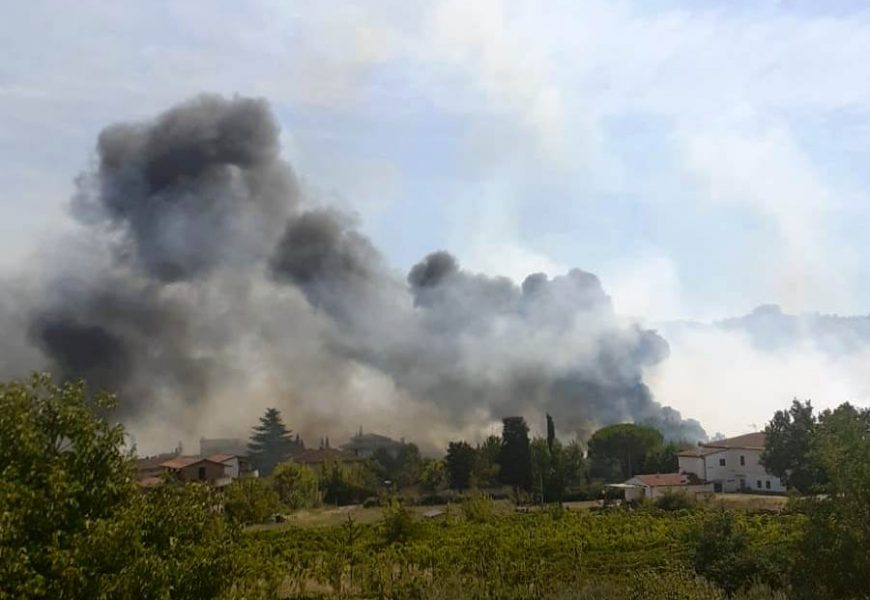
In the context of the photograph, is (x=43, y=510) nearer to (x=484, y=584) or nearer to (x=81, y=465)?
(x=81, y=465)

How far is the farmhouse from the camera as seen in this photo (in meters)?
59.4

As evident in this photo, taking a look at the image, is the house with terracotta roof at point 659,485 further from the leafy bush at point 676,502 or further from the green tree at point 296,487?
the green tree at point 296,487

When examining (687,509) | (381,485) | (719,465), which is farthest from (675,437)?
(687,509)

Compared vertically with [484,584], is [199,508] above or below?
above

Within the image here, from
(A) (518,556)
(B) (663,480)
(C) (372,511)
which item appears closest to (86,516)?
(A) (518,556)

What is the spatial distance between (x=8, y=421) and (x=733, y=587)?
55.5ft

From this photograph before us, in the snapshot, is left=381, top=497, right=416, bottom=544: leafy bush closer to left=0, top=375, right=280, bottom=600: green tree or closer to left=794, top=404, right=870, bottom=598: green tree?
left=794, top=404, right=870, bottom=598: green tree

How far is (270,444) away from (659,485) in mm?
51109

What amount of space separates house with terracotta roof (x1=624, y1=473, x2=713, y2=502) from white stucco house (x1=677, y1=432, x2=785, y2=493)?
4245mm

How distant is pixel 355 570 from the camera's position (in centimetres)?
2514

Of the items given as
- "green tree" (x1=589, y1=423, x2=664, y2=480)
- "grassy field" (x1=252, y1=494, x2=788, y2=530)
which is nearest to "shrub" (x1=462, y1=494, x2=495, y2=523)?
"grassy field" (x1=252, y1=494, x2=788, y2=530)

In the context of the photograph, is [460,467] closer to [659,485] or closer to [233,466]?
[659,485]

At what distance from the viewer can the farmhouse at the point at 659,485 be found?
59.4 meters

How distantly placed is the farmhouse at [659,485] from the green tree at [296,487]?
2221 centimetres
